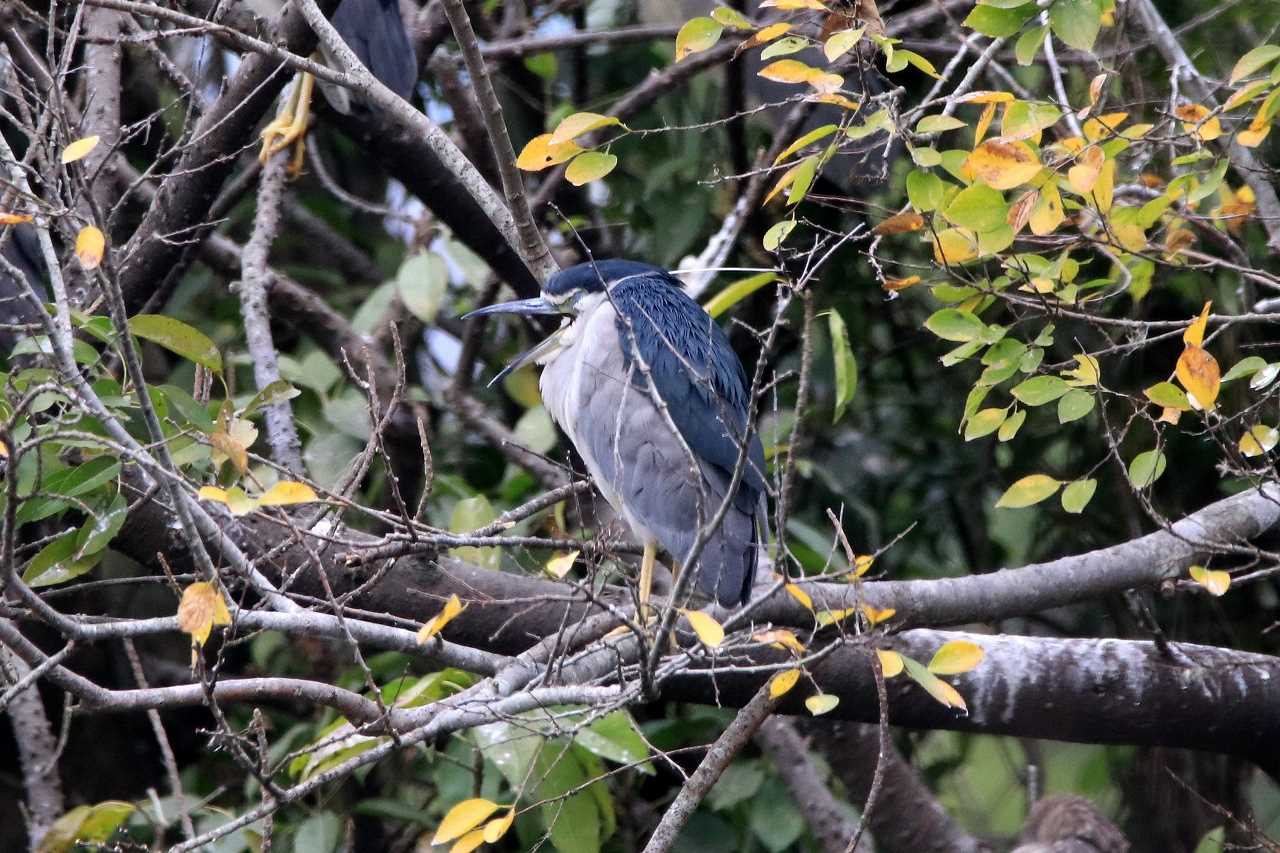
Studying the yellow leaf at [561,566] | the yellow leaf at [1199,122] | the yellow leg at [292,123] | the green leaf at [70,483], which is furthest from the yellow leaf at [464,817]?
the yellow leg at [292,123]

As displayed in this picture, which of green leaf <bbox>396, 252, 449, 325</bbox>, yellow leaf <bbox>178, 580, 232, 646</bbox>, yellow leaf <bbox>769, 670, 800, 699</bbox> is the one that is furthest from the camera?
green leaf <bbox>396, 252, 449, 325</bbox>

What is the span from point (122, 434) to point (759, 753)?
1.84 m

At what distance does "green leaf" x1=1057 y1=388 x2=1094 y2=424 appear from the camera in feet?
6.35

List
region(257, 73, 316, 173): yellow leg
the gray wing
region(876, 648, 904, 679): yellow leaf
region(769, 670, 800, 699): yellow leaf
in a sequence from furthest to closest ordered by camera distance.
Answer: region(257, 73, 316, 173): yellow leg < the gray wing < region(769, 670, 800, 699): yellow leaf < region(876, 648, 904, 679): yellow leaf

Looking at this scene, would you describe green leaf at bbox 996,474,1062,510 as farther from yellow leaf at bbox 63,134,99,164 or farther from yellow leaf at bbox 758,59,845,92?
yellow leaf at bbox 63,134,99,164

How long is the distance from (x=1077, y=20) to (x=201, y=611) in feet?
4.33

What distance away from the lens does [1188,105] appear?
2127mm

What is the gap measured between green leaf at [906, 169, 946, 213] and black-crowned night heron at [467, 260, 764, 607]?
21.6 inches

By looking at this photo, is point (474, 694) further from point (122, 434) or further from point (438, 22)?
point (438, 22)

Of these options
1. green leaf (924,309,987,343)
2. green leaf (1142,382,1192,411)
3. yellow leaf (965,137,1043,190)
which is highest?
yellow leaf (965,137,1043,190)

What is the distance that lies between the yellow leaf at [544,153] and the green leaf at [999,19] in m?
0.55

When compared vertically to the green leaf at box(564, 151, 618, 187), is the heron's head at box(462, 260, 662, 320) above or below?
below

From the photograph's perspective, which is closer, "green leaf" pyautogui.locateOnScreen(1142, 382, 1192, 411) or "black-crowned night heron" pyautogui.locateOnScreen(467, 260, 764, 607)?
"green leaf" pyautogui.locateOnScreen(1142, 382, 1192, 411)

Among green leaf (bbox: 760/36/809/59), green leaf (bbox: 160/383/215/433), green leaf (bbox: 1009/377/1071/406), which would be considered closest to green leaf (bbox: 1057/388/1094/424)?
green leaf (bbox: 1009/377/1071/406)
